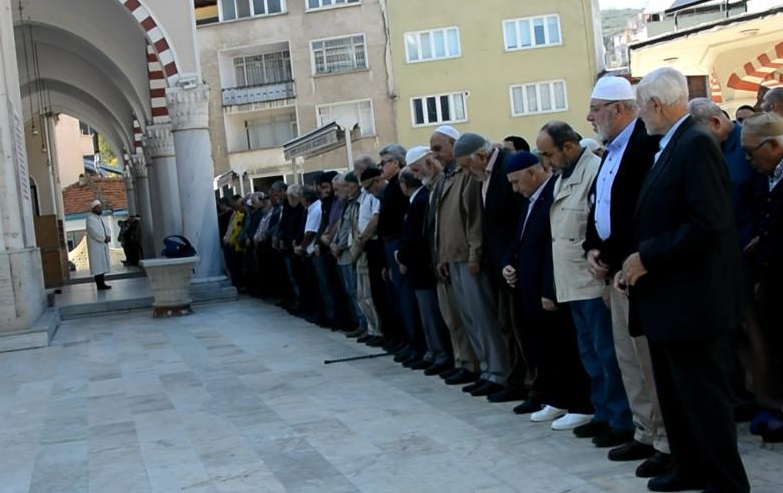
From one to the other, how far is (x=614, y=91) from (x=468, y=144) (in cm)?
209

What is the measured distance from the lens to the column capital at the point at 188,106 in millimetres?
17438

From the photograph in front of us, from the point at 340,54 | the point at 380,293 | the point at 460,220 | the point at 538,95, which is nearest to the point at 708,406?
the point at 460,220

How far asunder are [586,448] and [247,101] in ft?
129

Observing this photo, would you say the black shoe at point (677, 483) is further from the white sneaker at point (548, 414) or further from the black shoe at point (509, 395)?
the black shoe at point (509, 395)

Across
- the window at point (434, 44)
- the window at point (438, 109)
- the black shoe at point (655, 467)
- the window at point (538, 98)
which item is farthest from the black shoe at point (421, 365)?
the window at point (538, 98)

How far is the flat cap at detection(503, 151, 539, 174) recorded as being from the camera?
680 cm

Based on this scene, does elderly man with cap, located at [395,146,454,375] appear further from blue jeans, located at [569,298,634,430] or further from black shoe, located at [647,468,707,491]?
black shoe, located at [647,468,707,491]

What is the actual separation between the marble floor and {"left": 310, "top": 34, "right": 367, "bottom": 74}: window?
106 feet

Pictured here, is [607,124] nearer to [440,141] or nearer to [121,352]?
[440,141]

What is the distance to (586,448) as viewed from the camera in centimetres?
589

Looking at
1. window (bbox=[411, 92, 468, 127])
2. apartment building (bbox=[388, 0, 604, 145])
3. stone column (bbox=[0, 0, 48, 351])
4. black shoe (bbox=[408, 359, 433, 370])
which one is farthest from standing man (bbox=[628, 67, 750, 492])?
window (bbox=[411, 92, 468, 127])

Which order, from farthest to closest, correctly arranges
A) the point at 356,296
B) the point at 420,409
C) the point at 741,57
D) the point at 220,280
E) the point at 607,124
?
1. the point at 220,280
2. the point at 741,57
3. the point at 356,296
4. the point at 420,409
5. the point at 607,124

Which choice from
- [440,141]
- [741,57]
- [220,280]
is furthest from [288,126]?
[440,141]

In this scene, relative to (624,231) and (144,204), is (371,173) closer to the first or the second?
(624,231)
